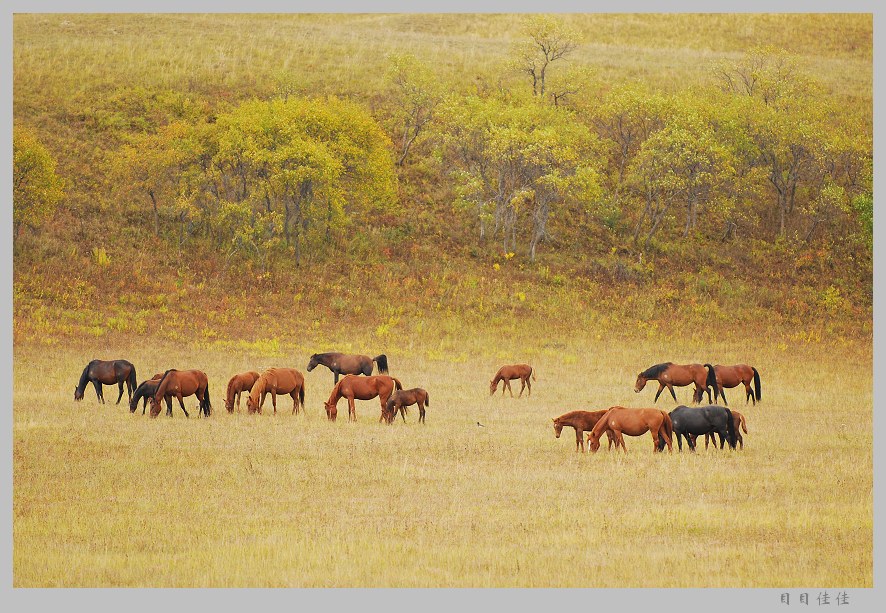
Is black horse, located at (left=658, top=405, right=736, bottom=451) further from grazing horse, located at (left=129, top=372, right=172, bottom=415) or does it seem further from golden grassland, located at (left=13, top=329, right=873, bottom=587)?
grazing horse, located at (left=129, top=372, right=172, bottom=415)

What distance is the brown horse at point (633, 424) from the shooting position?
2166 cm

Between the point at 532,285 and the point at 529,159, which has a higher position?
the point at 529,159

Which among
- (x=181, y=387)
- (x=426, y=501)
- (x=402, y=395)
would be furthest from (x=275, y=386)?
(x=426, y=501)

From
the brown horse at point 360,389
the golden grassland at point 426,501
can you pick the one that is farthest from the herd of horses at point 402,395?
the golden grassland at point 426,501

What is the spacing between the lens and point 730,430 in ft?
73.7

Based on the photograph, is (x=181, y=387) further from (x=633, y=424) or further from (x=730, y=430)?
(x=730, y=430)

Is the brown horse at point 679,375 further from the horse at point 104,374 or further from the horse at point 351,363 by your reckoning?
the horse at point 104,374

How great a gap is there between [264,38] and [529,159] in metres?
39.7

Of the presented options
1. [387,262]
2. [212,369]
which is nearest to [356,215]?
[387,262]

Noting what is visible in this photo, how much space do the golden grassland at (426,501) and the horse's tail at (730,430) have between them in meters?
0.45

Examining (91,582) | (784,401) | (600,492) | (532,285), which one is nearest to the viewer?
(91,582)

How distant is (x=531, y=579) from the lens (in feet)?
46.0

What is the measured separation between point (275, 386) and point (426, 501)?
989cm

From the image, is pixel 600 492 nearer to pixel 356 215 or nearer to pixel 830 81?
pixel 356 215
